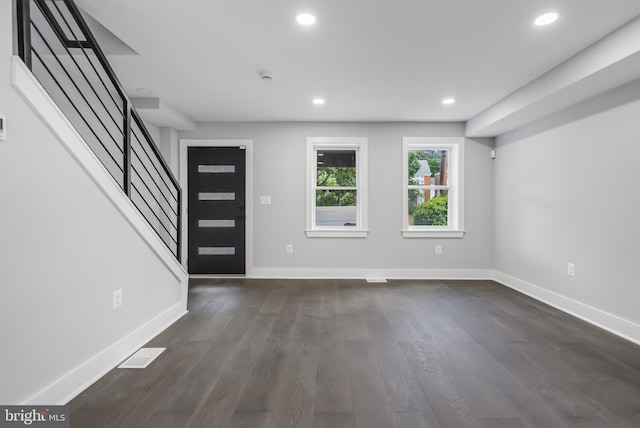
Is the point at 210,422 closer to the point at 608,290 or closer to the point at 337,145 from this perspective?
the point at 608,290

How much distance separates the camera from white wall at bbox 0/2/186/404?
146 cm

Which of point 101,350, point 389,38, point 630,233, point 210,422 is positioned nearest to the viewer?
point 210,422

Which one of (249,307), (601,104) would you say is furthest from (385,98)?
(249,307)

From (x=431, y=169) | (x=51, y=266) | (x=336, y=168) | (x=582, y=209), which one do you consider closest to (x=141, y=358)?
(x=51, y=266)

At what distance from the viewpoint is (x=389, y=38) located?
245 cm

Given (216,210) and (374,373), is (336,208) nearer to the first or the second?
(216,210)

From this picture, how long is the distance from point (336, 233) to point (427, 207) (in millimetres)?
1543

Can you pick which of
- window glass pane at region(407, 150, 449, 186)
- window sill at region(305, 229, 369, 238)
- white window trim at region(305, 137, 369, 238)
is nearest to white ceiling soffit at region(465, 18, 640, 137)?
window glass pane at region(407, 150, 449, 186)

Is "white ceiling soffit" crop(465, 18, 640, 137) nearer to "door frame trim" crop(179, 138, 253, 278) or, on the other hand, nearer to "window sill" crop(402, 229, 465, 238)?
"window sill" crop(402, 229, 465, 238)

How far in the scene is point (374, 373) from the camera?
2086 millimetres

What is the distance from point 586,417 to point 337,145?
13.5ft

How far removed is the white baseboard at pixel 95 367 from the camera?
166 cm

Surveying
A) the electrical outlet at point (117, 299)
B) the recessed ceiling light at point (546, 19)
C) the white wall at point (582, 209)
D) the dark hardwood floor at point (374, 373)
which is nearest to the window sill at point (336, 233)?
the dark hardwood floor at point (374, 373)

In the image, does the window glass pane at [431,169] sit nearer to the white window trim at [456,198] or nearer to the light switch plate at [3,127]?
the white window trim at [456,198]
